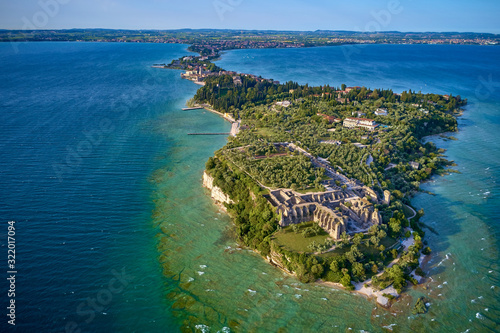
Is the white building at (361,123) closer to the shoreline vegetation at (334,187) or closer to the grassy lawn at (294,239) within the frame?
the shoreline vegetation at (334,187)

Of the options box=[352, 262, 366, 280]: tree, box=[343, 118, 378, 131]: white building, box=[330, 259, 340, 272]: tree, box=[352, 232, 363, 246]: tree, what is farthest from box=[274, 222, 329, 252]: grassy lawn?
box=[343, 118, 378, 131]: white building

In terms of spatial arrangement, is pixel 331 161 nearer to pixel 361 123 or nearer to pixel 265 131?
pixel 265 131

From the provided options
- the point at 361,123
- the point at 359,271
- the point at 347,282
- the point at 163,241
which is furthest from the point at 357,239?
the point at 361,123

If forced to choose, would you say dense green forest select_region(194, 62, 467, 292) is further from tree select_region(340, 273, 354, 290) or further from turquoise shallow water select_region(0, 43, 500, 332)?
turquoise shallow water select_region(0, 43, 500, 332)

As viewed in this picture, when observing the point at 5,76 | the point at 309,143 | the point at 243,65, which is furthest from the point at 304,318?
the point at 243,65

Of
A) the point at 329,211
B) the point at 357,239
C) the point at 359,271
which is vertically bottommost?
the point at 359,271

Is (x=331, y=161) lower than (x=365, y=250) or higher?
higher

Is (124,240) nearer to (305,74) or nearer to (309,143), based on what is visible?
(309,143)
